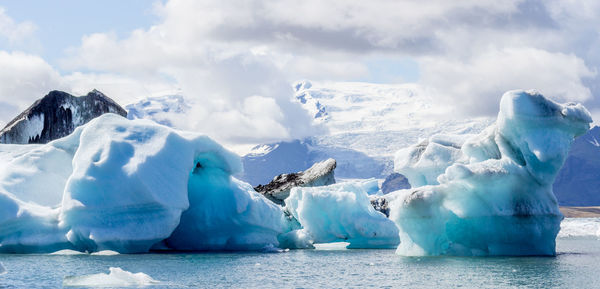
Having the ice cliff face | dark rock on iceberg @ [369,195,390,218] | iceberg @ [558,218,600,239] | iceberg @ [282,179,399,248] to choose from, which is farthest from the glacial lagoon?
iceberg @ [558,218,600,239]

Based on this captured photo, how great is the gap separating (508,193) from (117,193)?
10.4 meters

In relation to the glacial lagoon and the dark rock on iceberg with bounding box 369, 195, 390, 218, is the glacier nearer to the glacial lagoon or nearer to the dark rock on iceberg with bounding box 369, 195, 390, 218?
the glacial lagoon

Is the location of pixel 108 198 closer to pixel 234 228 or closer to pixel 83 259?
pixel 83 259

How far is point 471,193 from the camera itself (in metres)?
20.7

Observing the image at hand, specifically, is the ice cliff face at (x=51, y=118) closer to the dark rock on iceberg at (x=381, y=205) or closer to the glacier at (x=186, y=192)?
the glacier at (x=186, y=192)

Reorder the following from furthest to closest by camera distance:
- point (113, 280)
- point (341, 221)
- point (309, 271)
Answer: point (341, 221) < point (309, 271) < point (113, 280)

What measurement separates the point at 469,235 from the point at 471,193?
1387mm

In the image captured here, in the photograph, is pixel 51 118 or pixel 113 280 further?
pixel 51 118

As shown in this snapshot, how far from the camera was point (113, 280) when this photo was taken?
1355 centimetres

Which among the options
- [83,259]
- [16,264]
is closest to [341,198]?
[83,259]

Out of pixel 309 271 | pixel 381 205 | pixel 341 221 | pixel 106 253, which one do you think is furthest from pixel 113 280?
pixel 381 205

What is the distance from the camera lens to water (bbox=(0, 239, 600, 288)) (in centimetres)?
1466

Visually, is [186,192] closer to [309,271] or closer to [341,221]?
[309,271]

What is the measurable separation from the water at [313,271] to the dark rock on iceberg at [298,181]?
51.1 ft
